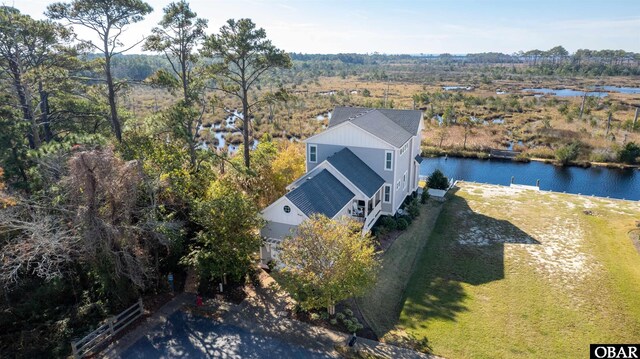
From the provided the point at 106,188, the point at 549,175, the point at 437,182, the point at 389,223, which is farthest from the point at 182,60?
the point at 549,175

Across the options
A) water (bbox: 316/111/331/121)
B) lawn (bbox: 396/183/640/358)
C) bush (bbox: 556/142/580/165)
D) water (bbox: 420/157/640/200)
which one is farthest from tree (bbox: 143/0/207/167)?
water (bbox: 316/111/331/121)

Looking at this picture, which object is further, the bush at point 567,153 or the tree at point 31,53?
the bush at point 567,153

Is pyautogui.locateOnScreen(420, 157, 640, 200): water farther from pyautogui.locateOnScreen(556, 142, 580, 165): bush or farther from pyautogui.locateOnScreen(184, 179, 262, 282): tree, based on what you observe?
pyautogui.locateOnScreen(184, 179, 262, 282): tree

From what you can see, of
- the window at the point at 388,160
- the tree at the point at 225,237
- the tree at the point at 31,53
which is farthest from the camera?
the window at the point at 388,160

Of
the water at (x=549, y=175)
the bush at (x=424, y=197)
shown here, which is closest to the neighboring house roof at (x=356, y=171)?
the bush at (x=424, y=197)

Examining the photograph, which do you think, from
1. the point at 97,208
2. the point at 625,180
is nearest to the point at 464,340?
the point at 97,208

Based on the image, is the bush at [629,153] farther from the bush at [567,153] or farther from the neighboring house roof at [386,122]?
the neighboring house roof at [386,122]

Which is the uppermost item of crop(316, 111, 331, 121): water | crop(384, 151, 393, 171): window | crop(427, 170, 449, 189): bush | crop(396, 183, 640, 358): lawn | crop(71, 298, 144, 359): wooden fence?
crop(384, 151, 393, 171): window
